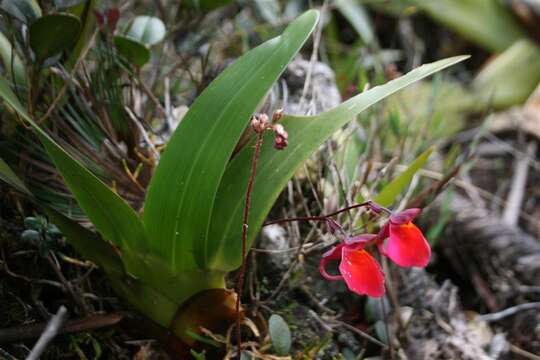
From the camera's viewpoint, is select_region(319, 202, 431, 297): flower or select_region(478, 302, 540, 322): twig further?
select_region(478, 302, 540, 322): twig

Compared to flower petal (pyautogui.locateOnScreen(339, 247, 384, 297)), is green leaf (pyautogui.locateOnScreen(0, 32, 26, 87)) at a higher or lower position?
higher

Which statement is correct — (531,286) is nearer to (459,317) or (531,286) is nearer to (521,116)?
(459,317)

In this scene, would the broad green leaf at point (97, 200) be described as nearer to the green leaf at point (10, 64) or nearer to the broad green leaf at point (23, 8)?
the broad green leaf at point (23, 8)

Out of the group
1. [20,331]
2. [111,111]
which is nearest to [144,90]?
[111,111]

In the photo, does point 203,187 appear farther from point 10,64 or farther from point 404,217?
point 10,64

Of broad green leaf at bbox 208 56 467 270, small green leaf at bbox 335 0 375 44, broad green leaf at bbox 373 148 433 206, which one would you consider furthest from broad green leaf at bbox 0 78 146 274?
small green leaf at bbox 335 0 375 44

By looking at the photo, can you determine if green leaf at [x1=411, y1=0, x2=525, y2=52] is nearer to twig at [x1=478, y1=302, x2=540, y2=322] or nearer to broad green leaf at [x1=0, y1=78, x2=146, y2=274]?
twig at [x1=478, y1=302, x2=540, y2=322]

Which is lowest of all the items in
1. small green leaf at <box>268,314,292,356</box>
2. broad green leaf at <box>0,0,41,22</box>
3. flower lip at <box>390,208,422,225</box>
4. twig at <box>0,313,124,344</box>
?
small green leaf at <box>268,314,292,356</box>
